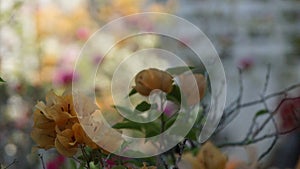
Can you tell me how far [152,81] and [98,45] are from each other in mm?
3454

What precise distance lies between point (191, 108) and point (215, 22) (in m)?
5.64

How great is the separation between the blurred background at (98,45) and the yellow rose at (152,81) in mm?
359

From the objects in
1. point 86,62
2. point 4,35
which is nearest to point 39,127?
point 4,35

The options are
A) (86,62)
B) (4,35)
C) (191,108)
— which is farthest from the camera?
(86,62)

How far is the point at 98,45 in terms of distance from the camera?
4660 mm

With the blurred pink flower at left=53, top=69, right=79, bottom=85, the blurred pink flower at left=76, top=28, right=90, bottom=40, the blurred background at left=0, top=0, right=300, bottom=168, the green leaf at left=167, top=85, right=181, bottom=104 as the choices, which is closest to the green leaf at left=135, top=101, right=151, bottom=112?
the green leaf at left=167, top=85, right=181, bottom=104

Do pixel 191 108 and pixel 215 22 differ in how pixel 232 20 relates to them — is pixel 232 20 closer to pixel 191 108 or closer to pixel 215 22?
Result: pixel 215 22

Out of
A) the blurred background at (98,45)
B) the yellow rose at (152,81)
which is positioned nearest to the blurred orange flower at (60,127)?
the yellow rose at (152,81)

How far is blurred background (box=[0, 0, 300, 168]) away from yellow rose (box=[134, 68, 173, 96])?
0.36 m

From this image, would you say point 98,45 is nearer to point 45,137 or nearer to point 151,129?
point 151,129

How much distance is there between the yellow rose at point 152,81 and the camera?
4.02ft

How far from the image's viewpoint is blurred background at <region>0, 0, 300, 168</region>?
10.2 ft

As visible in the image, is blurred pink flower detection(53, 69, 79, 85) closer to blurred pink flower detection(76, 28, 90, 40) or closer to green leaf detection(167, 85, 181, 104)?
blurred pink flower detection(76, 28, 90, 40)

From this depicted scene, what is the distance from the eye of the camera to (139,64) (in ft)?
12.5
